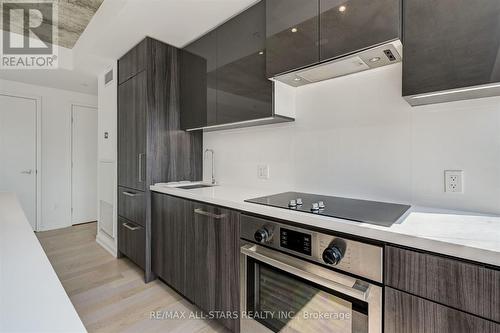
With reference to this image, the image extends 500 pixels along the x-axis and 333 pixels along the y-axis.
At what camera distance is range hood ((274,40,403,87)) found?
1.18 meters

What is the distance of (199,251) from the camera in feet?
5.62

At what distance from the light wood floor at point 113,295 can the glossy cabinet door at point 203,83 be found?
5.03 ft

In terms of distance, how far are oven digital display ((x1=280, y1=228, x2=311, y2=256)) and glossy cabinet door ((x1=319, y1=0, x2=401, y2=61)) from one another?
3.03ft

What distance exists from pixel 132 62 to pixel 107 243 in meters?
2.28

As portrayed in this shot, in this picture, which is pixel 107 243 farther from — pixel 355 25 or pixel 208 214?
pixel 355 25

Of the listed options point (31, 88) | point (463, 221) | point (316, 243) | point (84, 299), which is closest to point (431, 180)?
point (463, 221)

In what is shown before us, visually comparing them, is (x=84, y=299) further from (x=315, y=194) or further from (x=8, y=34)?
(x=8, y=34)

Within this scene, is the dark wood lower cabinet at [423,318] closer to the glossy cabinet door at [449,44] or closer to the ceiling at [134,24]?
the glossy cabinet door at [449,44]

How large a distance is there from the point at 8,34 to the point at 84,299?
2819 mm

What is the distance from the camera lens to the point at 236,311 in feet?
4.84

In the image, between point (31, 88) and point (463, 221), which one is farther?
point (31, 88)

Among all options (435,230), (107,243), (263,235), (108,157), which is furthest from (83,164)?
(435,230)

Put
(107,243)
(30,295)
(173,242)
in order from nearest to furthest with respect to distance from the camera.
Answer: (30,295) < (173,242) < (107,243)

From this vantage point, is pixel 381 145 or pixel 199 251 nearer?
pixel 381 145
